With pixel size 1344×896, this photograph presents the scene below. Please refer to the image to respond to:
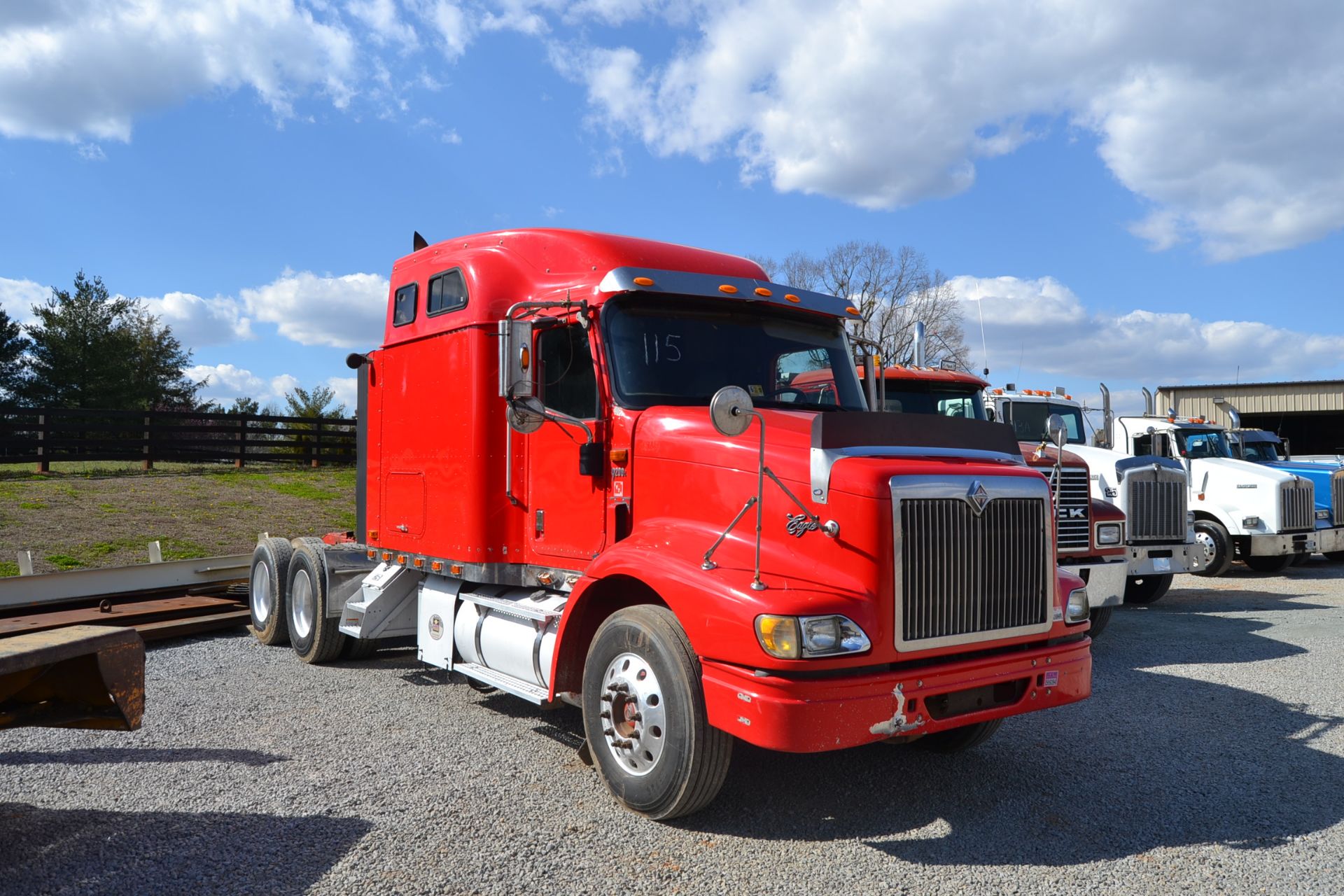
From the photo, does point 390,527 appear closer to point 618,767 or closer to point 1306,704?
point 618,767

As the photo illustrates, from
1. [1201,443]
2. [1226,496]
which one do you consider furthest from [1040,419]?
[1201,443]

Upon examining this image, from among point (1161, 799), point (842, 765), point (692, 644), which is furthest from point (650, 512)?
point (1161, 799)

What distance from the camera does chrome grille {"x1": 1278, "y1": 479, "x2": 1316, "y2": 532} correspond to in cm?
1385

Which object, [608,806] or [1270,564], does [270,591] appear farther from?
[1270,564]

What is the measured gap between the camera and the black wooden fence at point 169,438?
65.1 feet

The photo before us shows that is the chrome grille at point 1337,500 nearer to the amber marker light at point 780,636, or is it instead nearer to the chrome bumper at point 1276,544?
the chrome bumper at point 1276,544

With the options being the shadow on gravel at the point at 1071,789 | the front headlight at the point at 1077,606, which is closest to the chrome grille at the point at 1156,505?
the shadow on gravel at the point at 1071,789

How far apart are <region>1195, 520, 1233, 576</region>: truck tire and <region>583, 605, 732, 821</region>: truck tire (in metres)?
12.6

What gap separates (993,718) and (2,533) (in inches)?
535

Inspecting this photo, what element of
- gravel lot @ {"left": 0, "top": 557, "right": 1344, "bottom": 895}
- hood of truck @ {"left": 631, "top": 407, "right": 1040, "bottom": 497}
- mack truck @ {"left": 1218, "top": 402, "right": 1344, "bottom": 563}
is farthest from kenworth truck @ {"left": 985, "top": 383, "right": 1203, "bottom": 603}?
hood of truck @ {"left": 631, "top": 407, "right": 1040, "bottom": 497}

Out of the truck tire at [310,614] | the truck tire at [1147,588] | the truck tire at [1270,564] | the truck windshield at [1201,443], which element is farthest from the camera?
the truck tire at [1270,564]

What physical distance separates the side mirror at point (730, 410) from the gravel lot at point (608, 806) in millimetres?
1765

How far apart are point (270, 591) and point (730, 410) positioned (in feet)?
19.6

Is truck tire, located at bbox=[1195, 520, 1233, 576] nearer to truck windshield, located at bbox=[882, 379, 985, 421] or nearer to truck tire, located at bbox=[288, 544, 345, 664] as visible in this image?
truck windshield, located at bbox=[882, 379, 985, 421]
